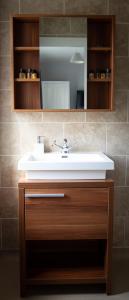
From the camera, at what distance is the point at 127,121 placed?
238 centimetres

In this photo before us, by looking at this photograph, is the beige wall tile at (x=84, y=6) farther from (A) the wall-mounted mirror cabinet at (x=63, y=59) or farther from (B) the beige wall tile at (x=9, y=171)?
(B) the beige wall tile at (x=9, y=171)

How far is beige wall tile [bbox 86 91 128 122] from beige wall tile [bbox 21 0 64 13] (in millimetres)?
818

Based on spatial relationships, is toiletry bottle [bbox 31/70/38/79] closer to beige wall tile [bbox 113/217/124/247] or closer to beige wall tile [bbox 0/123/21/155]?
beige wall tile [bbox 0/123/21/155]

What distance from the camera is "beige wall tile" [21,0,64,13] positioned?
2266 millimetres

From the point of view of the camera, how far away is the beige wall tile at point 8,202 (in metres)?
2.43

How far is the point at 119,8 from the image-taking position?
229 cm

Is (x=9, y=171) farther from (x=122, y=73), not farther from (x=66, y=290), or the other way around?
(x=122, y=73)

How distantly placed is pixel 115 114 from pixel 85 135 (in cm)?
29

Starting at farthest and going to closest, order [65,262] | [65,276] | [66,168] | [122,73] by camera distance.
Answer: [122,73], [65,262], [65,276], [66,168]

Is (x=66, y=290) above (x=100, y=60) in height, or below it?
below

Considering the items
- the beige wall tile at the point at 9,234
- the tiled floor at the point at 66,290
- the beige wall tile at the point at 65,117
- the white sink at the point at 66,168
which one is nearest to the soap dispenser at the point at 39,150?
the beige wall tile at the point at 65,117

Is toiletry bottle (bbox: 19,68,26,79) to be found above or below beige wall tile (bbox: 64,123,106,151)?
above

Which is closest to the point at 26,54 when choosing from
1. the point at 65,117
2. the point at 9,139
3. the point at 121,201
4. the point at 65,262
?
the point at 65,117

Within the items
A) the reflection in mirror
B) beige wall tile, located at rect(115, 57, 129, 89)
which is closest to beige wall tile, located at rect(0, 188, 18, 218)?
the reflection in mirror
